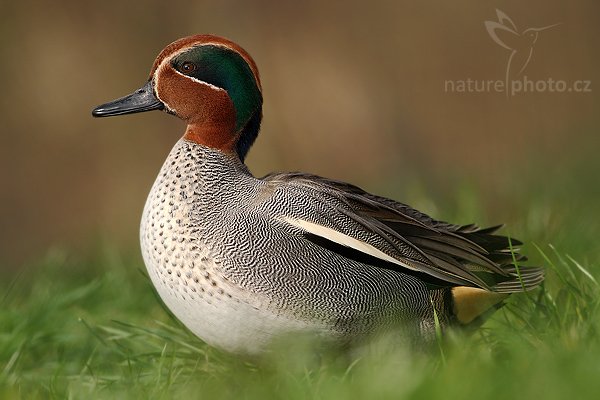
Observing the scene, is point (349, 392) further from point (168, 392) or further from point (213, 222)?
point (213, 222)

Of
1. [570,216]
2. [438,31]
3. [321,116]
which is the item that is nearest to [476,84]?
[438,31]

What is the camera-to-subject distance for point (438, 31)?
8219mm

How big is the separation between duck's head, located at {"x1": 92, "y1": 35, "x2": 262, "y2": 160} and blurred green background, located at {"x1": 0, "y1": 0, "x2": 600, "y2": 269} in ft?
10.4

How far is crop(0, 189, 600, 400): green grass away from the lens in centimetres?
276

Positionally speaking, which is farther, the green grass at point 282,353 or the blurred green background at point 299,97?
the blurred green background at point 299,97

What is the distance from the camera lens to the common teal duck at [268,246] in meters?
3.45

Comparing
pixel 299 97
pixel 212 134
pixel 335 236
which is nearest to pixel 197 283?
pixel 335 236

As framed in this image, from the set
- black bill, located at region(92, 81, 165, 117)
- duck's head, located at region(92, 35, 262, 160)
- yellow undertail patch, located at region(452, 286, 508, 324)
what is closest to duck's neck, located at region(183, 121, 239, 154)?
duck's head, located at region(92, 35, 262, 160)

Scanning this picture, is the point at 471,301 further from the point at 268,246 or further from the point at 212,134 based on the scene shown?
the point at 212,134

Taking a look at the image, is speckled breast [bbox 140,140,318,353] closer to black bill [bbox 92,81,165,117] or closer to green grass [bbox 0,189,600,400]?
green grass [bbox 0,189,600,400]

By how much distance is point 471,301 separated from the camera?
12.3ft

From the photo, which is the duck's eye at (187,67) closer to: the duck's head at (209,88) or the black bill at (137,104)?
the duck's head at (209,88)

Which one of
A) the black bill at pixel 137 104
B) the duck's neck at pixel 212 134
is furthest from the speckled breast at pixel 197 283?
the black bill at pixel 137 104

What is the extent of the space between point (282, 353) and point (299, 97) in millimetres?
5045
